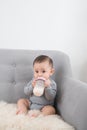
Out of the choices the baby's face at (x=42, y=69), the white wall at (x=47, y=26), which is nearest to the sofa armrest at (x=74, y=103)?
the baby's face at (x=42, y=69)

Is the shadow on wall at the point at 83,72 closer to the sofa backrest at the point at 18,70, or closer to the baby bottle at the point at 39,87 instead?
the sofa backrest at the point at 18,70

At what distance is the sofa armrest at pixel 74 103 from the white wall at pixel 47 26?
1.88 feet

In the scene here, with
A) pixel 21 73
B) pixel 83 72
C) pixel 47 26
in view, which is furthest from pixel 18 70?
pixel 83 72

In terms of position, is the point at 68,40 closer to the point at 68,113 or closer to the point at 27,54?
the point at 27,54

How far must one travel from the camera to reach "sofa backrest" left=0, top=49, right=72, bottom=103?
169 cm

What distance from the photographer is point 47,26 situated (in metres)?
2.03

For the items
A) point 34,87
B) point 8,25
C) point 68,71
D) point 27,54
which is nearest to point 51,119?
point 34,87

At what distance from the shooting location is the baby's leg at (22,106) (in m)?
1.46

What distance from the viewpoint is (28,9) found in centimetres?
197

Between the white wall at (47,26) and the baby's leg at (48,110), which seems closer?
the baby's leg at (48,110)

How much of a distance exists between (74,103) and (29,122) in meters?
0.26

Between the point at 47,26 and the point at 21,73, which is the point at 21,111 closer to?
the point at 21,73

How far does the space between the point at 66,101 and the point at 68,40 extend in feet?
2.63

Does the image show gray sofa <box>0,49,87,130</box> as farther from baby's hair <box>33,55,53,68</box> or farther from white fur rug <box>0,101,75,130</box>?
white fur rug <box>0,101,75,130</box>
